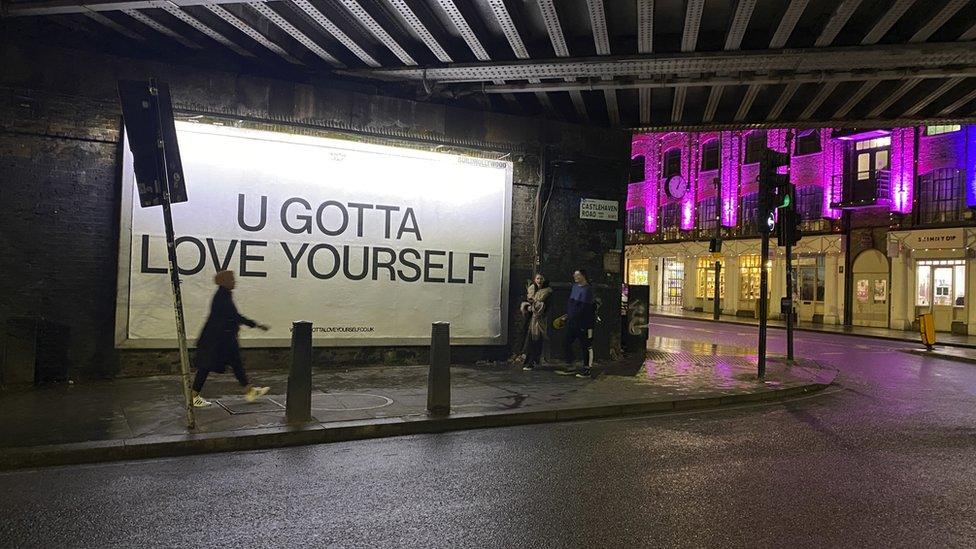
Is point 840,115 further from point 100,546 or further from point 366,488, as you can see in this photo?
point 100,546

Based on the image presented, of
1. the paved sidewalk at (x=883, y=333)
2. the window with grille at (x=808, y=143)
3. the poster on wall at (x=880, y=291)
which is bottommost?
the paved sidewalk at (x=883, y=333)

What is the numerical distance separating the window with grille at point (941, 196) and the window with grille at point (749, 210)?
906cm

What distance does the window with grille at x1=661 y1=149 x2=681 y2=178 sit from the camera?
40469mm

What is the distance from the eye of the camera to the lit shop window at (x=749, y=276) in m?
34.8

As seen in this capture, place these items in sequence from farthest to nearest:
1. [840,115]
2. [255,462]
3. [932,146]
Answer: [932,146] < [840,115] < [255,462]

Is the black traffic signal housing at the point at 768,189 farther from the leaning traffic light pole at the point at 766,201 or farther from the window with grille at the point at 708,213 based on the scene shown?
the window with grille at the point at 708,213

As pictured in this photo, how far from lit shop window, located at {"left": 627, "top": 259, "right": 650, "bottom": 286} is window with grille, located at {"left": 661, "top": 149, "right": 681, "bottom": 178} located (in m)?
5.98

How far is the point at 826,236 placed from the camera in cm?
3025

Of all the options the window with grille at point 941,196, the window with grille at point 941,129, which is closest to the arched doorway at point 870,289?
the window with grille at point 941,196

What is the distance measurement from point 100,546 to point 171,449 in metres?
2.25

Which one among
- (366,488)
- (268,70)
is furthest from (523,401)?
(268,70)

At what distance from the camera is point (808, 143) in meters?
31.2

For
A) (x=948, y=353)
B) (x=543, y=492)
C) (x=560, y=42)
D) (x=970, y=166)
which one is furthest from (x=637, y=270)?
(x=543, y=492)

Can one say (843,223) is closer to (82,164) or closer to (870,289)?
(870,289)
